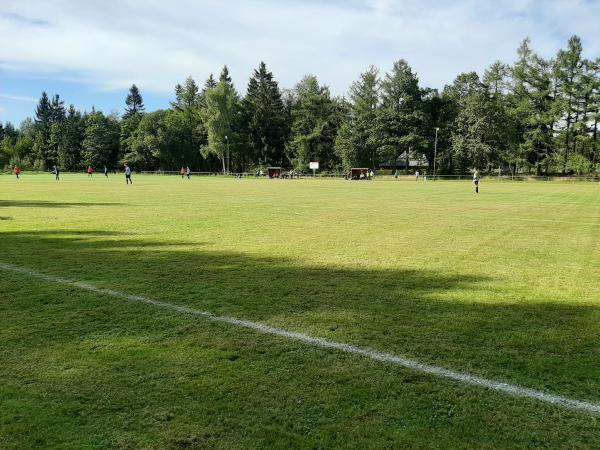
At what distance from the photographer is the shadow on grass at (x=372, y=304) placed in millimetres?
4551

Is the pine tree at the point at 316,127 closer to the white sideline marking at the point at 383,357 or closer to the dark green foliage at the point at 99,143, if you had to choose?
the dark green foliage at the point at 99,143

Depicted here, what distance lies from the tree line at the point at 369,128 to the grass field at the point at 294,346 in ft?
245

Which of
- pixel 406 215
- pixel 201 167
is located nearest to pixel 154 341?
pixel 406 215

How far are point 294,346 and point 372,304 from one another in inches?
68.4

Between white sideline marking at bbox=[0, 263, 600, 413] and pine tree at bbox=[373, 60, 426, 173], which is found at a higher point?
pine tree at bbox=[373, 60, 426, 173]

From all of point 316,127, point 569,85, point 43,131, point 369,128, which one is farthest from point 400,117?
point 43,131

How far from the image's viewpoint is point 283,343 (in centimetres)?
473

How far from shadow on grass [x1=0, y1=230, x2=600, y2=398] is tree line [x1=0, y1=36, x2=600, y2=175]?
75.1 metres

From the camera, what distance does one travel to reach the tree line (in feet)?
256

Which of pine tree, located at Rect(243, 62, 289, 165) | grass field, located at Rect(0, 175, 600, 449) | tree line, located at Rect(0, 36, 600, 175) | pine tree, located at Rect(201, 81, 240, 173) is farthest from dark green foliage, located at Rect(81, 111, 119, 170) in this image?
grass field, located at Rect(0, 175, 600, 449)

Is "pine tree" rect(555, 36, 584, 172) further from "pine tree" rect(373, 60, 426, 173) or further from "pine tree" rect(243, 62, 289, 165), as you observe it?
"pine tree" rect(243, 62, 289, 165)

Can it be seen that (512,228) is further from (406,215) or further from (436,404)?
(436,404)

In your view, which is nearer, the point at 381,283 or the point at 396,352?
the point at 396,352

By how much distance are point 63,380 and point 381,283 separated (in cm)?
462
